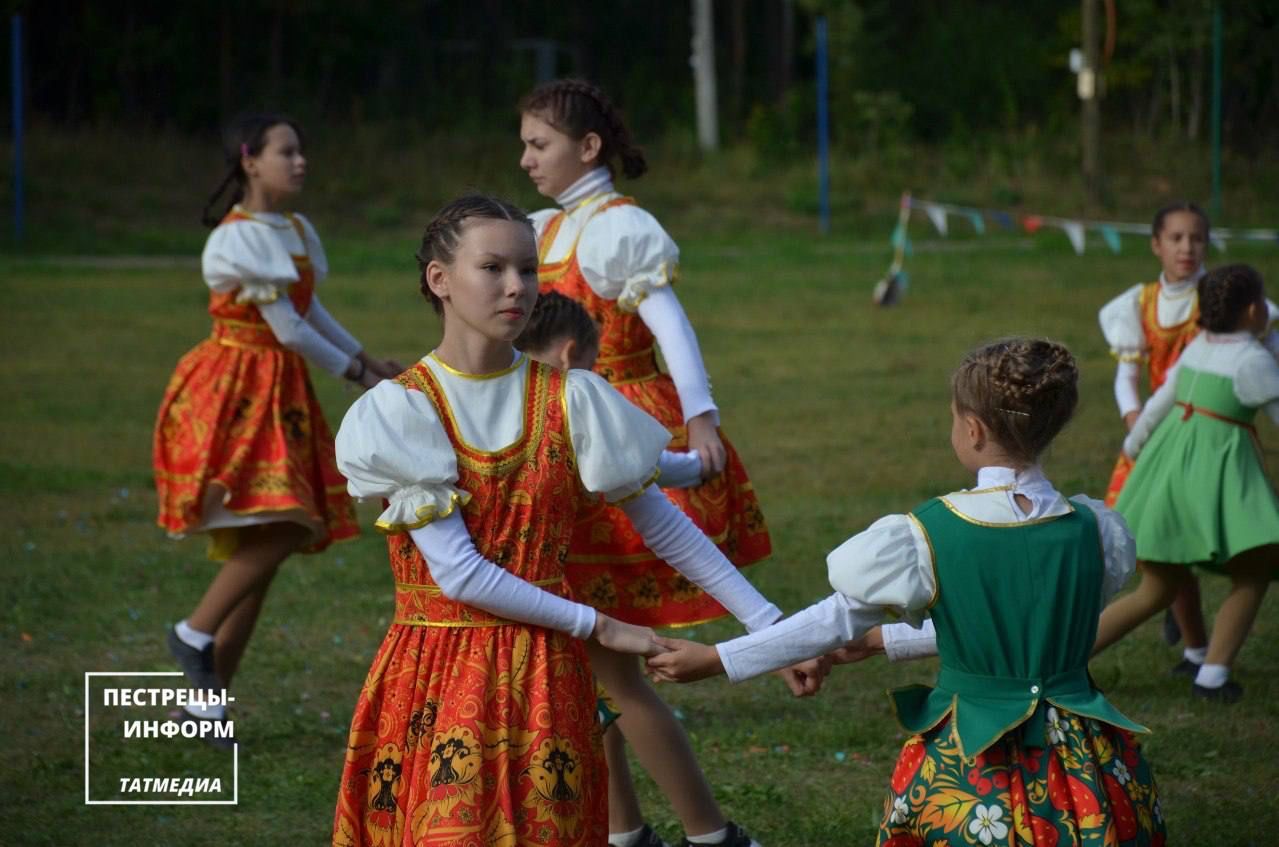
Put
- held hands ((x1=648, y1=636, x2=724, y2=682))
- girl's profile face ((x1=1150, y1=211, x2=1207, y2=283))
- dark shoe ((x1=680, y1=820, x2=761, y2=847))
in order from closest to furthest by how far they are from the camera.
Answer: held hands ((x1=648, y1=636, x2=724, y2=682)) < dark shoe ((x1=680, y1=820, x2=761, y2=847)) < girl's profile face ((x1=1150, y1=211, x2=1207, y2=283))

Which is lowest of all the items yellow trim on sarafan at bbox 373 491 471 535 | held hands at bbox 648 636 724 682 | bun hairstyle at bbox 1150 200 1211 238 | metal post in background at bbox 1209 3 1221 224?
held hands at bbox 648 636 724 682

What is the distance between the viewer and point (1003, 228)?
20609 millimetres

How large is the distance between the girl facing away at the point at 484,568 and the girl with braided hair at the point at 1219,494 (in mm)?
2544

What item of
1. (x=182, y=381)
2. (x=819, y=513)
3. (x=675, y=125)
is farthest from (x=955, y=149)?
(x=182, y=381)

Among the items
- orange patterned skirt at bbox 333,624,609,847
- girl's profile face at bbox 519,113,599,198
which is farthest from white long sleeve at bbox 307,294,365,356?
orange patterned skirt at bbox 333,624,609,847

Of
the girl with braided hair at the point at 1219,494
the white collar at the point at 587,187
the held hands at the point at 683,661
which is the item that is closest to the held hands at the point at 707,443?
the white collar at the point at 587,187

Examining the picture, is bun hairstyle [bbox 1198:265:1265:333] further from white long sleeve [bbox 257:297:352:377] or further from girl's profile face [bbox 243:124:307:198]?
girl's profile face [bbox 243:124:307:198]

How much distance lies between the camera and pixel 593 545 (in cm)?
378

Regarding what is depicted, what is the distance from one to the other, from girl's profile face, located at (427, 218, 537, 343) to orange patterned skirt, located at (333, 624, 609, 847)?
19.7 inches

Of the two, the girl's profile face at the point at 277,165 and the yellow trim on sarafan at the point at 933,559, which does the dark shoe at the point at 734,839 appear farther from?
the girl's profile face at the point at 277,165

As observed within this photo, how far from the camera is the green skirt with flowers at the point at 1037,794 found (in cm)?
263

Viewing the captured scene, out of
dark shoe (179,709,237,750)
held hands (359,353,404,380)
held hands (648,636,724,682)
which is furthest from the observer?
held hands (359,353,404,380)

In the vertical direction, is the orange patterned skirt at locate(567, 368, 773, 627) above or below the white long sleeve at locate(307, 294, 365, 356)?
below
